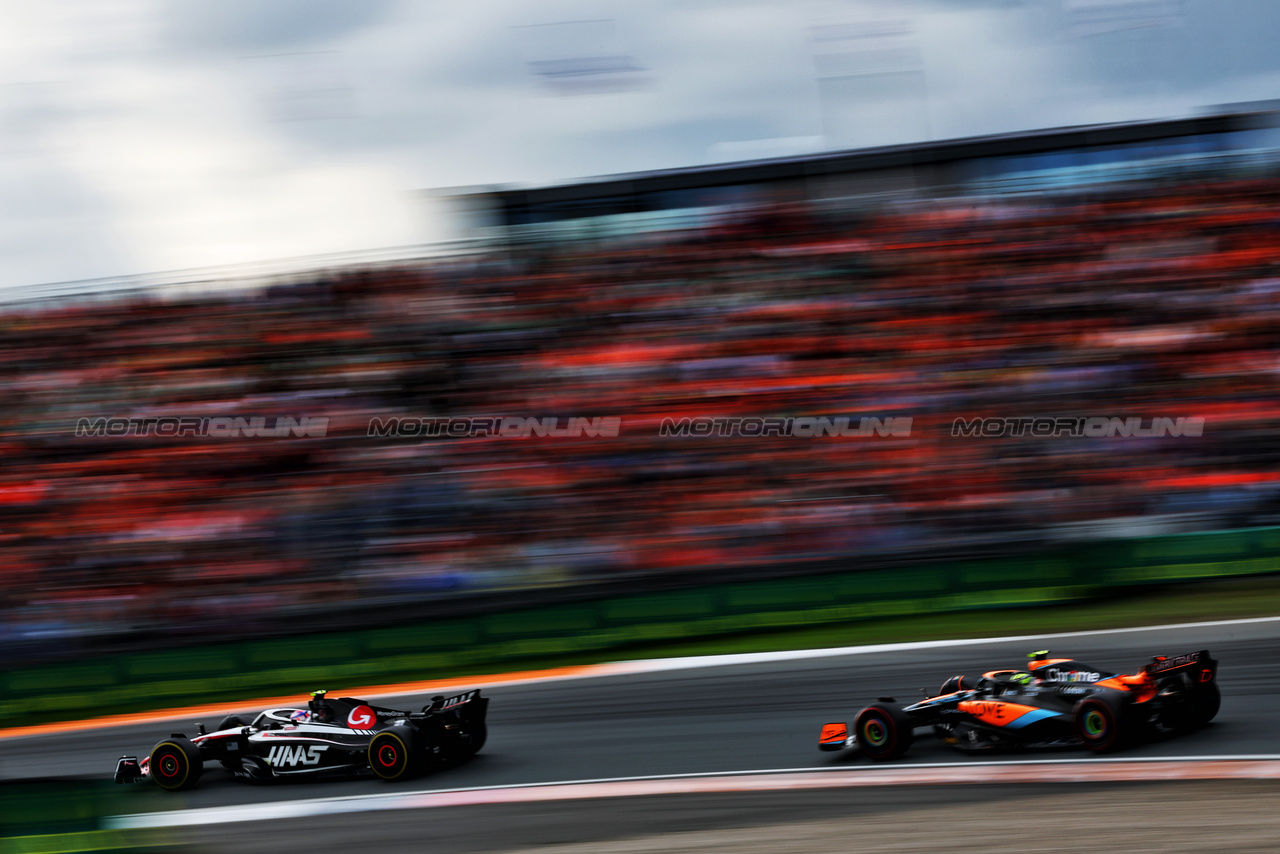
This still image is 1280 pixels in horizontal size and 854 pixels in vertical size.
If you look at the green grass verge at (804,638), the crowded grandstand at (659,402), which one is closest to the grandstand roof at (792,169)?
the crowded grandstand at (659,402)

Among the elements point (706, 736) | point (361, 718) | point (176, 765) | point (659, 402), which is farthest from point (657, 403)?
point (176, 765)

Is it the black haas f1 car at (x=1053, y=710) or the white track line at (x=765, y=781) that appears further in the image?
the black haas f1 car at (x=1053, y=710)

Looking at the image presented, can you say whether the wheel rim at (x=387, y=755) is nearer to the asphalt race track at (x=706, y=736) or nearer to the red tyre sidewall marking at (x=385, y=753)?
the red tyre sidewall marking at (x=385, y=753)

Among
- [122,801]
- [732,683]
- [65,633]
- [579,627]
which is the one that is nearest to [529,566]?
[579,627]

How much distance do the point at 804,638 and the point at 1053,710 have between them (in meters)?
3.25

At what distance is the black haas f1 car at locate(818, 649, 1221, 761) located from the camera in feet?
20.0

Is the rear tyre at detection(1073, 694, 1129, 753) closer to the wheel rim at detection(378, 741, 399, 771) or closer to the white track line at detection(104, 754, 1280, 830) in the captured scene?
the white track line at detection(104, 754, 1280, 830)

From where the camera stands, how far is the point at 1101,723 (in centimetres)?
609

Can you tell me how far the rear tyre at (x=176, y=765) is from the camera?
7.56m

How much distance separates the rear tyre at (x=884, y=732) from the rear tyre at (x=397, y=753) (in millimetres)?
2636

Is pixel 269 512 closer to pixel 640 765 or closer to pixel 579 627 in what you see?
pixel 579 627

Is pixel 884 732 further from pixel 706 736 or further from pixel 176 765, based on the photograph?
pixel 176 765

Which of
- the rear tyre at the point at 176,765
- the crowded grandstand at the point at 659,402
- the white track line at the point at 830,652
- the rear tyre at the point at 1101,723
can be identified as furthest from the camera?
the crowded grandstand at the point at 659,402

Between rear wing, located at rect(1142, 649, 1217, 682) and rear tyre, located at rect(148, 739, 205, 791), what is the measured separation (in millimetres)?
5779
